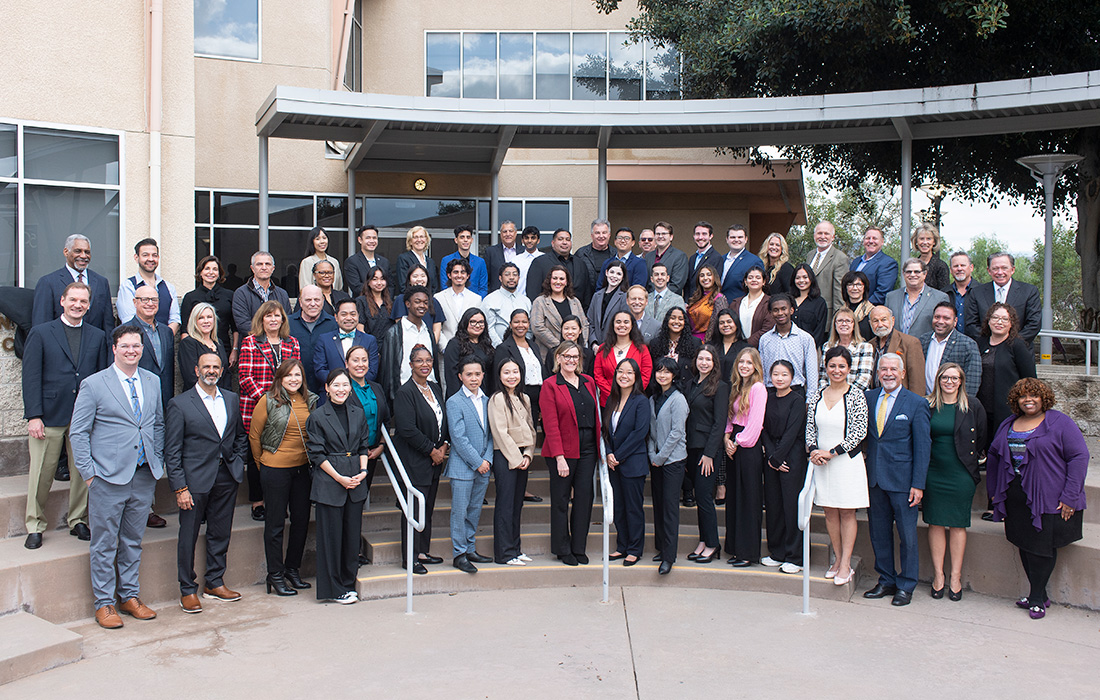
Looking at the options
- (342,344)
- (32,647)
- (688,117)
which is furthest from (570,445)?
(688,117)

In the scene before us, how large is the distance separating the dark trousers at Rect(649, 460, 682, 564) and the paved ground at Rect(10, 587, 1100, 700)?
1.26 feet

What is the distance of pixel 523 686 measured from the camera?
5.15m

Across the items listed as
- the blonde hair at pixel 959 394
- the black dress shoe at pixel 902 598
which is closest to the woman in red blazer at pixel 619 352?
the blonde hair at pixel 959 394

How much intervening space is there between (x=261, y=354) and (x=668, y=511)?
3491 mm

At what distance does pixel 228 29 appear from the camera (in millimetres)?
13586

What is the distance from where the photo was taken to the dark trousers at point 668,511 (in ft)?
23.3

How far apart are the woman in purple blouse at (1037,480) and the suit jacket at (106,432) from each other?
6.18 metres

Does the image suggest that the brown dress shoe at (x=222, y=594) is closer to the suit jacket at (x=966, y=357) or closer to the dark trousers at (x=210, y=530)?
the dark trousers at (x=210, y=530)

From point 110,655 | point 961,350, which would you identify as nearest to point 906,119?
point 961,350

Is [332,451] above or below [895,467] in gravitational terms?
above

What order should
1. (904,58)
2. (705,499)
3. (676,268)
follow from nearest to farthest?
(705,499)
(676,268)
(904,58)

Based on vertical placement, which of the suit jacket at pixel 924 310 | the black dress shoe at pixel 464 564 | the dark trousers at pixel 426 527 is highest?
the suit jacket at pixel 924 310

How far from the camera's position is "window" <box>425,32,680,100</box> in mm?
16031

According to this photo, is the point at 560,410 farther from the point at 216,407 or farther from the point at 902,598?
the point at 902,598
